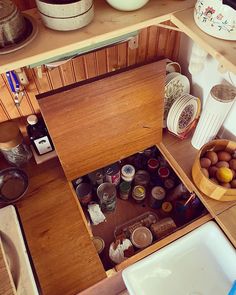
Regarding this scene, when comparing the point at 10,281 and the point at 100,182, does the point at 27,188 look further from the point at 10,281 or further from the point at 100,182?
the point at 10,281

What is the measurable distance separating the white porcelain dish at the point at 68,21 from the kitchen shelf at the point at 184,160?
63 cm

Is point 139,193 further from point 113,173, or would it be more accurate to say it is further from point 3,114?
point 3,114

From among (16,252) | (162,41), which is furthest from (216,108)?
(16,252)

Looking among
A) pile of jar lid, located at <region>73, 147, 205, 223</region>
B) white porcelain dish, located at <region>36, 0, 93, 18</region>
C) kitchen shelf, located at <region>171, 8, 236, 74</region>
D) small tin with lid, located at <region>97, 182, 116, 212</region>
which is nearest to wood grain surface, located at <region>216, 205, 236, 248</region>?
pile of jar lid, located at <region>73, 147, 205, 223</region>

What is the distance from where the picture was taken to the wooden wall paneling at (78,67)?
94 cm

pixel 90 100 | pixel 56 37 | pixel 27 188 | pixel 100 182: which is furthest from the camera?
pixel 100 182

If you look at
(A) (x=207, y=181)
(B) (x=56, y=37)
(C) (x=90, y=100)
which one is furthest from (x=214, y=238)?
(B) (x=56, y=37)

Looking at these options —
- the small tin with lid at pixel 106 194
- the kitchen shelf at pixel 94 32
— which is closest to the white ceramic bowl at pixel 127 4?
the kitchen shelf at pixel 94 32

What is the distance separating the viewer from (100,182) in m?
1.14

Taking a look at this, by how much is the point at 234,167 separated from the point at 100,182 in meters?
0.52

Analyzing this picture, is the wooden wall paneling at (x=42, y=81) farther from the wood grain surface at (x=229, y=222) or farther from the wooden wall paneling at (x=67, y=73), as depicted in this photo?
the wood grain surface at (x=229, y=222)

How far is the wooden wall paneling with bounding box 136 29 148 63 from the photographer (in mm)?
1000

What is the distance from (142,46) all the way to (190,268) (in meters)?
0.82

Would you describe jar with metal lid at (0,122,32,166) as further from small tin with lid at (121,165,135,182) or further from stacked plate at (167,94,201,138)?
stacked plate at (167,94,201,138)
